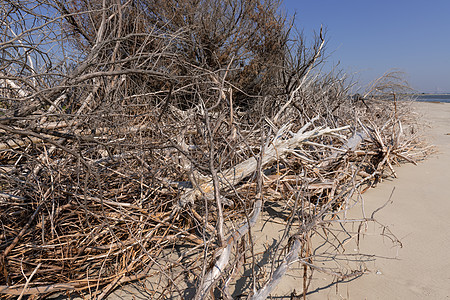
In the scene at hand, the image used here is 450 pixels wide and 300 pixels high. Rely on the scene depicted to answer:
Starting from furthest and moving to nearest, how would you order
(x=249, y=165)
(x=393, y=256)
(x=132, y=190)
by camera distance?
1. (x=249, y=165)
2. (x=132, y=190)
3. (x=393, y=256)

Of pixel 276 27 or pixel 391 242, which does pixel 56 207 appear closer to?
pixel 391 242

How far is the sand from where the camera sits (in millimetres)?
1878

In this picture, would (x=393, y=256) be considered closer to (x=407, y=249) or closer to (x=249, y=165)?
(x=407, y=249)

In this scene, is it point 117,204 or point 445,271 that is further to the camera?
point 117,204

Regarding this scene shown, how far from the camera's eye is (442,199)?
10.9 feet

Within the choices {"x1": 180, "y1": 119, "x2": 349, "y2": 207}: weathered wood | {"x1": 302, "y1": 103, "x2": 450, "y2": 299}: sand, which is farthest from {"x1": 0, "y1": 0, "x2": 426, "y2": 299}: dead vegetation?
{"x1": 302, "y1": 103, "x2": 450, "y2": 299}: sand

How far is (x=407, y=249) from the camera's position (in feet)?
7.72

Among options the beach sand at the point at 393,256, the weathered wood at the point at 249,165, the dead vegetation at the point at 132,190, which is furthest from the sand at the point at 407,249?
the weathered wood at the point at 249,165

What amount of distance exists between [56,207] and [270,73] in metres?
6.08

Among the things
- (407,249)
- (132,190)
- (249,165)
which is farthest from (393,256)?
(132,190)

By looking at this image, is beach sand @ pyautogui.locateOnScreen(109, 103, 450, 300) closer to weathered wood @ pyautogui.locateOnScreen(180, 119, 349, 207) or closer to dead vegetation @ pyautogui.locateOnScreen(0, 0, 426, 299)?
dead vegetation @ pyautogui.locateOnScreen(0, 0, 426, 299)

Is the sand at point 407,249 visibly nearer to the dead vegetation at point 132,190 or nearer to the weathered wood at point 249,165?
the dead vegetation at point 132,190

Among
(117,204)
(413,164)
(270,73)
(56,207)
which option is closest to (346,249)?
(117,204)

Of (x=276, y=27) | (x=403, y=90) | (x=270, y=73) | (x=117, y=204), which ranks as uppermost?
(x=276, y=27)
